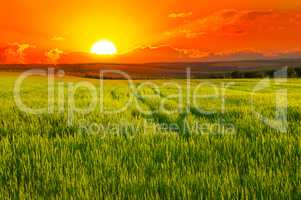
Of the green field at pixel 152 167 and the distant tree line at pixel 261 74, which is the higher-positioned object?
the distant tree line at pixel 261 74

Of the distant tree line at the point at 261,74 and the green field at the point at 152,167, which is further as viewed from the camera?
the distant tree line at the point at 261,74

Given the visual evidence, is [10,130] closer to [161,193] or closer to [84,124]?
Answer: [84,124]

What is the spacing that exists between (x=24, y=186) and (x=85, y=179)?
57 cm

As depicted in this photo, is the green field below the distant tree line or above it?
below

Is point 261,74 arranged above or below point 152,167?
above

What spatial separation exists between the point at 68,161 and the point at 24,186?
2.54 feet

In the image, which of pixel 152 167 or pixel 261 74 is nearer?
pixel 152 167

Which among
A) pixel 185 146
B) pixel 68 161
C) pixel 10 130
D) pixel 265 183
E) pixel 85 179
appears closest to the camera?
pixel 265 183

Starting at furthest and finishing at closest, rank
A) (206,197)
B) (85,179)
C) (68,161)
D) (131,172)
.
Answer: (68,161)
(131,172)
(85,179)
(206,197)

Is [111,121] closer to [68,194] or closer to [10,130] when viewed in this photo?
[10,130]

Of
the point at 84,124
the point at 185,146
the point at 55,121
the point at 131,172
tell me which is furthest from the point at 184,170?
the point at 55,121

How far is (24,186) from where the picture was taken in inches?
159

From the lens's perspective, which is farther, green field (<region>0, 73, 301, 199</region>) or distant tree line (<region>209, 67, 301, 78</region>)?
distant tree line (<region>209, 67, 301, 78</region>)

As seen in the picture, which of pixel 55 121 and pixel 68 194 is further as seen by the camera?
pixel 55 121
